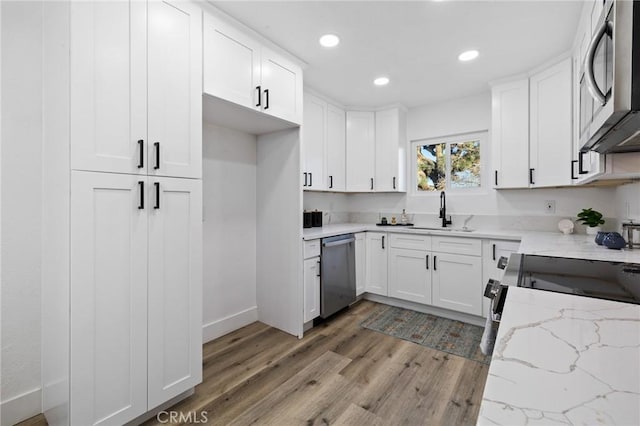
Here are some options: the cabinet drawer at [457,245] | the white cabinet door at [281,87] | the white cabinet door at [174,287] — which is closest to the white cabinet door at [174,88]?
the white cabinet door at [174,287]

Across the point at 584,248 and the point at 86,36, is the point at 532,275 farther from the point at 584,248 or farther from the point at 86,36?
the point at 86,36

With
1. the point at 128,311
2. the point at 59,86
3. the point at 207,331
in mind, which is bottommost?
the point at 207,331

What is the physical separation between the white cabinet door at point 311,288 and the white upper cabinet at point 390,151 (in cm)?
158

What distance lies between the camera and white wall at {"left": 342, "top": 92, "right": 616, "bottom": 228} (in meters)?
2.89

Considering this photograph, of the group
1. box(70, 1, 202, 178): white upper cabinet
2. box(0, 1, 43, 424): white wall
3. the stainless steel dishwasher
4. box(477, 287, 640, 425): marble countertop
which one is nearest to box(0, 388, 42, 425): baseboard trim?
box(0, 1, 43, 424): white wall

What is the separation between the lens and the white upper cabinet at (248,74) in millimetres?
1946

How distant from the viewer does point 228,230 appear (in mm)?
2797

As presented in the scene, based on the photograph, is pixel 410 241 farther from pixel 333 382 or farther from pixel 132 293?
pixel 132 293

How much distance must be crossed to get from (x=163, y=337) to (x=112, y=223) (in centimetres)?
70

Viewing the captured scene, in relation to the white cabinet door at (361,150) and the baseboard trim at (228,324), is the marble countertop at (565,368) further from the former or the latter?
the white cabinet door at (361,150)

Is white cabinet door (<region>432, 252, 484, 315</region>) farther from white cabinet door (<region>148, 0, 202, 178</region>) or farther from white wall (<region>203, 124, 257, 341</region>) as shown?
white cabinet door (<region>148, 0, 202, 178</region>)

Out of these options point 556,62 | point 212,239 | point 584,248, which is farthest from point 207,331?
point 556,62

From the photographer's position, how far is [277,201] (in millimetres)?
2822
